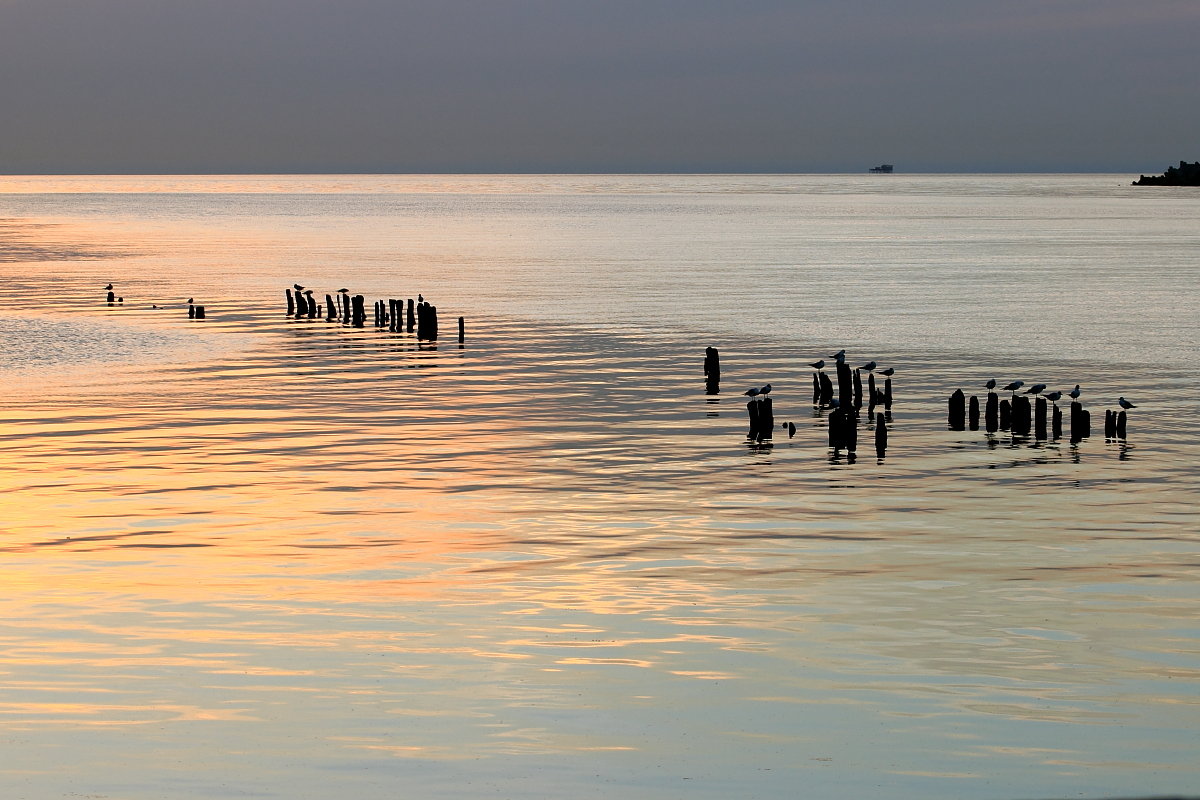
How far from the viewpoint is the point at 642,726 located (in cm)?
1290

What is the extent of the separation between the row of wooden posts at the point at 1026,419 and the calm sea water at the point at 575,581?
0.78m

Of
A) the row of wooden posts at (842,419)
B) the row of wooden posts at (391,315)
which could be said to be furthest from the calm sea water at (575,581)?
the row of wooden posts at (391,315)

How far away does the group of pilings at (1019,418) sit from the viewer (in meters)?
29.2

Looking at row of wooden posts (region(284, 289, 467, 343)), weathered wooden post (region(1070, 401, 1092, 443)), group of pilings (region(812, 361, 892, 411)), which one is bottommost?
weathered wooden post (region(1070, 401, 1092, 443))

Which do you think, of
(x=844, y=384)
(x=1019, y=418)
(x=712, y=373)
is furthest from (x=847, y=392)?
(x=712, y=373)

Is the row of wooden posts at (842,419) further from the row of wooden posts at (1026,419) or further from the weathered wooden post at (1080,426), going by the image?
the weathered wooden post at (1080,426)

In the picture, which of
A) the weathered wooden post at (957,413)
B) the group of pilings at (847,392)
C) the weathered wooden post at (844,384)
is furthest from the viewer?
the group of pilings at (847,392)

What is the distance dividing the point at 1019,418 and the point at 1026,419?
0.13 meters

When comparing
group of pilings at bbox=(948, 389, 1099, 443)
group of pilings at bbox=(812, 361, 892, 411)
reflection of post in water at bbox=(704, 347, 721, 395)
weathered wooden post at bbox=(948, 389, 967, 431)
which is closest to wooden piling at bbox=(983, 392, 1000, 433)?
group of pilings at bbox=(948, 389, 1099, 443)

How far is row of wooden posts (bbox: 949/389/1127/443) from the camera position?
29.2 metres

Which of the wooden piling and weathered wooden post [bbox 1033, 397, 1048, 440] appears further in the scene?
the wooden piling

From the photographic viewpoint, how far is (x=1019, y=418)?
29.8m

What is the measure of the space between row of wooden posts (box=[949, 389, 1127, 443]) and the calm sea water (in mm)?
776

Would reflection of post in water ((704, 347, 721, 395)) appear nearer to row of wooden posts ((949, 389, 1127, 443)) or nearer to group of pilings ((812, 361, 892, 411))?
group of pilings ((812, 361, 892, 411))
